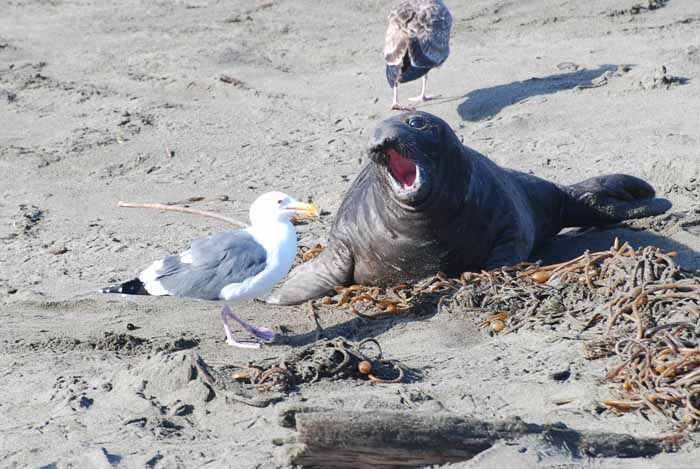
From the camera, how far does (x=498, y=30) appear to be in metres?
11.4

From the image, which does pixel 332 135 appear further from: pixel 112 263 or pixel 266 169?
pixel 112 263

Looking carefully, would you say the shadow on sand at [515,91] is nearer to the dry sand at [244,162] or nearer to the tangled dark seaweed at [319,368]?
the dry sand at [244,162]

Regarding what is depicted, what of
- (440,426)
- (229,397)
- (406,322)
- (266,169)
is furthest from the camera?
(266,169)

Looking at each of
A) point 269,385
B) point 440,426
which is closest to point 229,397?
point 269,385

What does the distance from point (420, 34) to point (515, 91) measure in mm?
1021

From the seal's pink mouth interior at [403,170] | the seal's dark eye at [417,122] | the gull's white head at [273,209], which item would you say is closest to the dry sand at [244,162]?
the gull's white head at [273,209]

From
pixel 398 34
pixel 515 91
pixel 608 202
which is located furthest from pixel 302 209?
pixel 398 34

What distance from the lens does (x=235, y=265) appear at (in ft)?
16.6

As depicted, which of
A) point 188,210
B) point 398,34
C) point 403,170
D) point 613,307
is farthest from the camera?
point 398,34

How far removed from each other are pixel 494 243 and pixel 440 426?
2.69 m

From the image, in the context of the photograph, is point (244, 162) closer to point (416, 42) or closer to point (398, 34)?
point (416, 42)

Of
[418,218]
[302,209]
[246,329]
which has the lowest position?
[246,329]

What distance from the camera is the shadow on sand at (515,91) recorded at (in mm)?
9345

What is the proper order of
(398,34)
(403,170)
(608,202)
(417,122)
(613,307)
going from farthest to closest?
(398,34) → (608,202) → (403,170) → (417,122) → (613,307)
